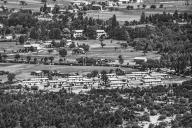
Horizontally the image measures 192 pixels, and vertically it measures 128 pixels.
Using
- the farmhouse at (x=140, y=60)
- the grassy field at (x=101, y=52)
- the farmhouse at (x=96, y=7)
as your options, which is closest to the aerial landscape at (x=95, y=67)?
the farmhouse at (x=140, y=60)

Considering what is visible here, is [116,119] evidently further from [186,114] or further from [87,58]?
[87,58]

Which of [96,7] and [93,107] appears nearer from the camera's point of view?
[93,107]

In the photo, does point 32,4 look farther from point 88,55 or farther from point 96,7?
point 88,55

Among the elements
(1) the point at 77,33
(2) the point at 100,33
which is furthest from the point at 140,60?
(1) the point at 77,33

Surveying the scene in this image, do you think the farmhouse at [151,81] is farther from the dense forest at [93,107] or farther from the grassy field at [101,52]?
the grassy field at [101,52]

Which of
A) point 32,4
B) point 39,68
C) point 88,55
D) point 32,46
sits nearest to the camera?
point 39,68

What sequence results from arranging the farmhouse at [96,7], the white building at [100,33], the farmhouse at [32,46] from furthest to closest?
the farmhouse at [96,7], the white building at [100,33], the farmhouse at [32,46]

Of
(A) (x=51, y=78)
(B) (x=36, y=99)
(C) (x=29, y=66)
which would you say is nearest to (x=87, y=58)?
(C) (x=29, y=66)

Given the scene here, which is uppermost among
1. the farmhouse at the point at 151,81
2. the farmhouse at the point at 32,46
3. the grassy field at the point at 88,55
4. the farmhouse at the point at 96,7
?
the farmhouse at the point at 96,7
